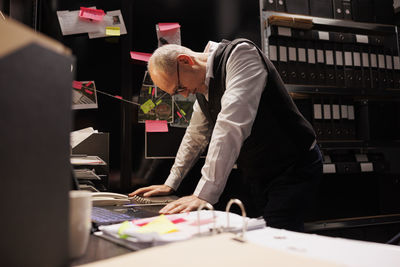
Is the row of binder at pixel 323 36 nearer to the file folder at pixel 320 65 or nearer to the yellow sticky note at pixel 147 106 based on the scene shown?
the file folder at pixel 320 65

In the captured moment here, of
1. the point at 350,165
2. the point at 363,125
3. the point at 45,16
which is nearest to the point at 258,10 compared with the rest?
the point at 363,125

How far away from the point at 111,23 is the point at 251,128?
1.25 m

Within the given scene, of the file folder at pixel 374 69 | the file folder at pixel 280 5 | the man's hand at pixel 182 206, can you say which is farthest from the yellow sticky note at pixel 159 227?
the file folder at pixel 374 69

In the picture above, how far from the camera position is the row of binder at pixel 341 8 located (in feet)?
6.79

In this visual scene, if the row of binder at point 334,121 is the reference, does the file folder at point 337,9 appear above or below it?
above

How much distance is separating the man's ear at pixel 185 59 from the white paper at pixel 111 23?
2.39 feet

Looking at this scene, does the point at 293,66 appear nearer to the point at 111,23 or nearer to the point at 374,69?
the point at 374,69

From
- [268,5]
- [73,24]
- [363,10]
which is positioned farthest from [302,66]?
[73,24]

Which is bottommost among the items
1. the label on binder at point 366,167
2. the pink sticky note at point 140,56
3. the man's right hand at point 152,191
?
the label on binder at point 366,167

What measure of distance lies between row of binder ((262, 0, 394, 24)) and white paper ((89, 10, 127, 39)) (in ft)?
3.14

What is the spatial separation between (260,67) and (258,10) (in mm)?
1139

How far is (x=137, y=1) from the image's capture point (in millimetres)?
1965

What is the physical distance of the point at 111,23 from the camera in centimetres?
192

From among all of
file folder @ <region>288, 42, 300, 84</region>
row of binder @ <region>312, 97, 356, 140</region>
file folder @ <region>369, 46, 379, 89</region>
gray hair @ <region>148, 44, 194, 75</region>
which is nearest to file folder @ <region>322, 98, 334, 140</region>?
row of binder @ <region>312, 97, 356, 140</region>
